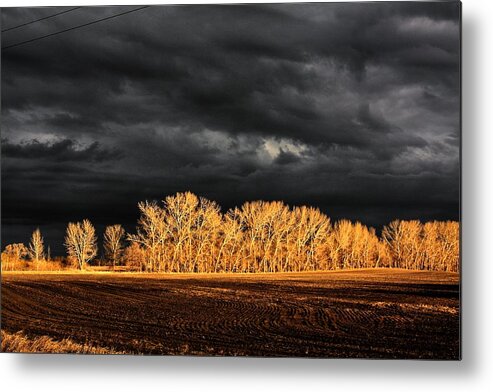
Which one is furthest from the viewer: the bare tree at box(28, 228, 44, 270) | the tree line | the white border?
the bare tree at box(28, 228, 44, 270)

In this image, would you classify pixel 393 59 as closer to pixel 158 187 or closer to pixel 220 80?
pixel 220 80

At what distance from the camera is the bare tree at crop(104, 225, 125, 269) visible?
20.8 feet

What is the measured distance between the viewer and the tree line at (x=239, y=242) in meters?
6.13

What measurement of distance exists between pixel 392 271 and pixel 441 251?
50cm

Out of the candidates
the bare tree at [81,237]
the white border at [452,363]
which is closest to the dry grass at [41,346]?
the white border at [452,363]

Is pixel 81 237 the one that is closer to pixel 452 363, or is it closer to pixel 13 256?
pixel 13 256

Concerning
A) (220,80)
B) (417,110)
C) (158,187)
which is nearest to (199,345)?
(158,187)

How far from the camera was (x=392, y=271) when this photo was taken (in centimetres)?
621

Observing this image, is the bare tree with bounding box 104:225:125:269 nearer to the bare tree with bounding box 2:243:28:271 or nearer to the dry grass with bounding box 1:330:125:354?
the bare tree with bounding box 2:243:28:271

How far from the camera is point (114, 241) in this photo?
6.38 meters

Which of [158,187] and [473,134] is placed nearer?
[473,134]

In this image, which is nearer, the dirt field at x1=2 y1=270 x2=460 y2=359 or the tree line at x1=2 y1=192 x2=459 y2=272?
the dirt field at x1=2 y1=270 x2=460 y2=359

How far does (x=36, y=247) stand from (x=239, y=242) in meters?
1.75

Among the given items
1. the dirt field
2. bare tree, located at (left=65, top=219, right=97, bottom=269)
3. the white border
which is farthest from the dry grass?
bare tree, located at (left=65, top=219, right=97, bottom=269)
